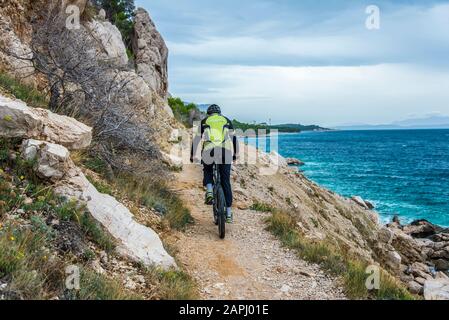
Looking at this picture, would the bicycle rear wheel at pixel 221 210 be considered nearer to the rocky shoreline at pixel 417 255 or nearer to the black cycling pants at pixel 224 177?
the black cycling pants at pixel 224 177

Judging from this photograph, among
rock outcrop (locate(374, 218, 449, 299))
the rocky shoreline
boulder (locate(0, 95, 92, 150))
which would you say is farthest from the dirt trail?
rock outcrop (locate(374, 218, 449, 299))

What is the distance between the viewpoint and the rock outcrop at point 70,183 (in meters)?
5.87

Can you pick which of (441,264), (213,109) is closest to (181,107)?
(441,264)

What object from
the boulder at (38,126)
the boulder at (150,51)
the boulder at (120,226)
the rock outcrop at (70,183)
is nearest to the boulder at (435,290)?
the boulder at (120,226)

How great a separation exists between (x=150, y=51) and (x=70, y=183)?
24128 mm

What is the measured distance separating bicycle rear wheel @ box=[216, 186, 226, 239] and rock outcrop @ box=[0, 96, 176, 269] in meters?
1.66

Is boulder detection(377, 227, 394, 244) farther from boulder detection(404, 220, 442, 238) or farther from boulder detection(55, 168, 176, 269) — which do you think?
boulder detection(55, 168, 176, 269)

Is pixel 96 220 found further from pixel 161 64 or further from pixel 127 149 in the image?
pixel 161 64

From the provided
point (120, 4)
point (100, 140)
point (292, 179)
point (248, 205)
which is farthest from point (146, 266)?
point (120, 4)

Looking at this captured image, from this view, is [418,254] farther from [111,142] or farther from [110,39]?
[110,39]

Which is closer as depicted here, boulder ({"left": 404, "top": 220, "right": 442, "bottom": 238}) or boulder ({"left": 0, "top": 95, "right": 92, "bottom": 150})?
boulder ({"left": 0, "top": 95, "right": 92, "bottom": 150})

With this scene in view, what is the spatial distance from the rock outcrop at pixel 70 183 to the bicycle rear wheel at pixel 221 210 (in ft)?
5.44

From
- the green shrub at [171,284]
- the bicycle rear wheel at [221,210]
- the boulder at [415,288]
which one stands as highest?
the bicycle rear wheel at [221,210]

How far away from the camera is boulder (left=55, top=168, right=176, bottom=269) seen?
5824 millimetres
